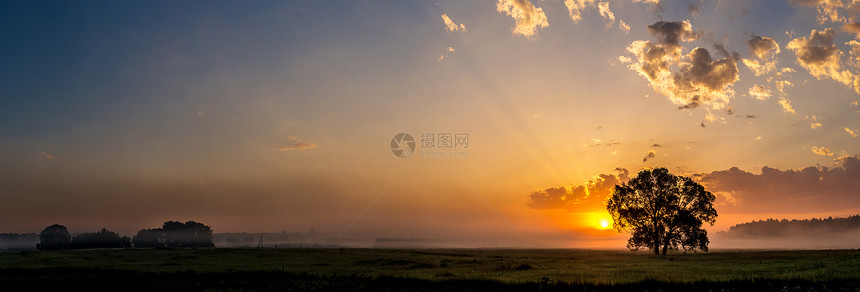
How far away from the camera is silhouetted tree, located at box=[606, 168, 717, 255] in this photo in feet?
256

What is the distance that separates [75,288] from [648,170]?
8108cm

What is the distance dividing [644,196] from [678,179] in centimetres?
623

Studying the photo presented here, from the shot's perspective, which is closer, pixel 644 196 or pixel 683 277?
pixel 683 277

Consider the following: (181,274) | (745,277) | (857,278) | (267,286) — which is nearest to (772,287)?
(745,277)

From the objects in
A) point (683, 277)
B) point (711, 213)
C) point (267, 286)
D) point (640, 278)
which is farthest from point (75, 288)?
point (711, 213)

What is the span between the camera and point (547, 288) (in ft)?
101

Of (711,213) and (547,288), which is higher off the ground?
(711,213)

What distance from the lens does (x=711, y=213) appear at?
7831cm

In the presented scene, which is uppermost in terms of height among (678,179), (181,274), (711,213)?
(678,179)

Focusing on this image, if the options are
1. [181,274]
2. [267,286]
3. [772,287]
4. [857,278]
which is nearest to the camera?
[772,287]

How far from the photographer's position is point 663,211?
8081 cm

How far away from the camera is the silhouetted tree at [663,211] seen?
256ft

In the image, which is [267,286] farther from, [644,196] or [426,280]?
[644,196]

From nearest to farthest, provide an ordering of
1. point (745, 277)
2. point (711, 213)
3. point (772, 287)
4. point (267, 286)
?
point (772, 287)
point (745, 277)
point (267, 286)
point (711, 213)
